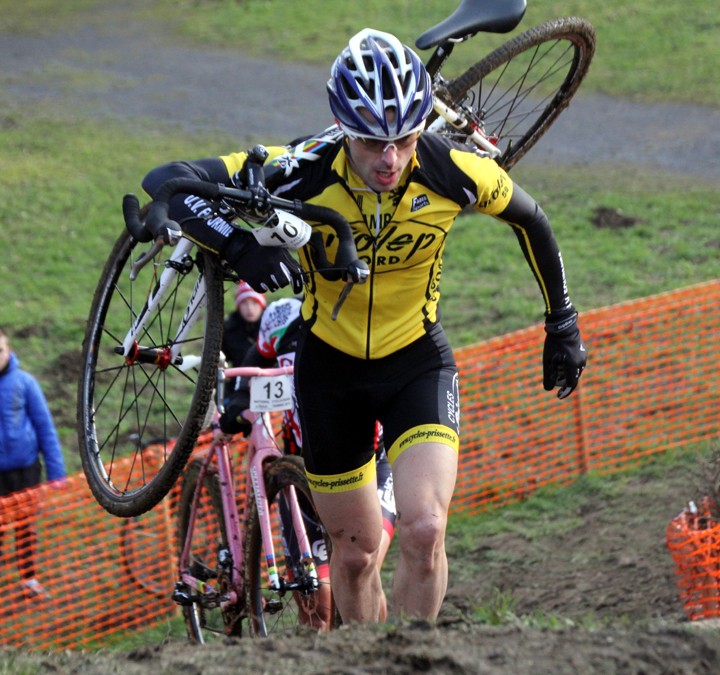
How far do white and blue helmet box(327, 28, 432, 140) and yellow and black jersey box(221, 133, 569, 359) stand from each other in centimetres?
31

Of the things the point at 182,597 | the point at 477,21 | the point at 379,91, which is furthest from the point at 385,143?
the point at 182,597

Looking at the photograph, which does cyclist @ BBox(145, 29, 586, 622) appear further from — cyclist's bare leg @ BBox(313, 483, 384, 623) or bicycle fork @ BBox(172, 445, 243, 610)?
bicycle fork @ BBox(172, 445, 243, 610)

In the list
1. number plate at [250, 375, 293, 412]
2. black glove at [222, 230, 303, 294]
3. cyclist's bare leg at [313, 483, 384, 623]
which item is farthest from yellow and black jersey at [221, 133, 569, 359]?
number plate at [250, 375, 293, 412]

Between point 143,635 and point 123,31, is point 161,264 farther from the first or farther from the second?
point 123,31

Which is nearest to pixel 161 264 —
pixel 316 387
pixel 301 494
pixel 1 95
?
pixel 316 387

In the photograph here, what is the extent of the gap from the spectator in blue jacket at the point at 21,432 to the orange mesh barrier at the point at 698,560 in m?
4.39

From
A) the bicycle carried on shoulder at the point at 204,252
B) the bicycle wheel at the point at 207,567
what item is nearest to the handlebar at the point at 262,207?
the bicycle carried on shoulder at the point at 204,252

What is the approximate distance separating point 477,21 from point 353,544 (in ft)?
9.39

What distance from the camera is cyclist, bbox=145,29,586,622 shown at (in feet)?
16.1

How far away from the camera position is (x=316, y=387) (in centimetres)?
550

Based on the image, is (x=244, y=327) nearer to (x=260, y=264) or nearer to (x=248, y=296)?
(x=248, y=296)

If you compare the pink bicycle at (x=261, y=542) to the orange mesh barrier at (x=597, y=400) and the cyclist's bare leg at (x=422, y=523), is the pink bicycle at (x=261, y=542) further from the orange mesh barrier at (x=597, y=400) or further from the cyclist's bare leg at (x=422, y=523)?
the orange mesh barrier at (x=597, y=400)

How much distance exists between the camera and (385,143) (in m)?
4.85

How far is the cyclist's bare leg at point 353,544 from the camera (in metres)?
5.43
